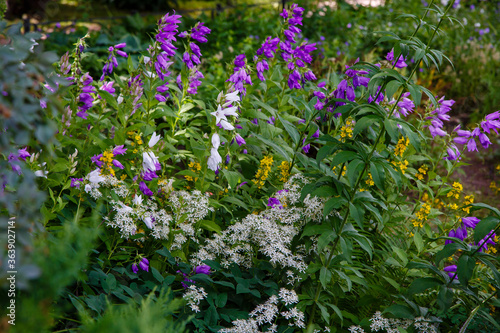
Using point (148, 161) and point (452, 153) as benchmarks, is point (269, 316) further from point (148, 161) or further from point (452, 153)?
point (452, 153)

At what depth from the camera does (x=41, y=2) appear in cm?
892

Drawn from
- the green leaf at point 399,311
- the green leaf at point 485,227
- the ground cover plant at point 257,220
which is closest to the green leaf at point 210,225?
the ground cover plant at point 257,220

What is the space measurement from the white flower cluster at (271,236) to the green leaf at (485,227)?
2.39ft

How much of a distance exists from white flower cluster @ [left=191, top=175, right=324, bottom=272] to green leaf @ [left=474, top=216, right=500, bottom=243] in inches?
28.7

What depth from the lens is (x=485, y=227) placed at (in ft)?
6.75

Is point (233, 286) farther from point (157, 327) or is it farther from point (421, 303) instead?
point (421, 303)

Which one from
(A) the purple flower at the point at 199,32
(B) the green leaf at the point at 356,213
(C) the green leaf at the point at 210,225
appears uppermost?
(A) the purple flower at the point at 199,32

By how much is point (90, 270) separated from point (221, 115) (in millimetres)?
1019

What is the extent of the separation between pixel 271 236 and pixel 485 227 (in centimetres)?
101

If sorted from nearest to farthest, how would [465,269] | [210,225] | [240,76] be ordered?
[465,269], [210,225], [240,76]

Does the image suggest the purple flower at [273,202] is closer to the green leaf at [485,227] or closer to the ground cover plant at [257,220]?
the ground cover plant at [257,220]

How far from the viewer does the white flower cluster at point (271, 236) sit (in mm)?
2185

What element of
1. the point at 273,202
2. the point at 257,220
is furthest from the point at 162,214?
the point at 273,202

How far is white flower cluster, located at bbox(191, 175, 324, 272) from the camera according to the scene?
2185 mm
